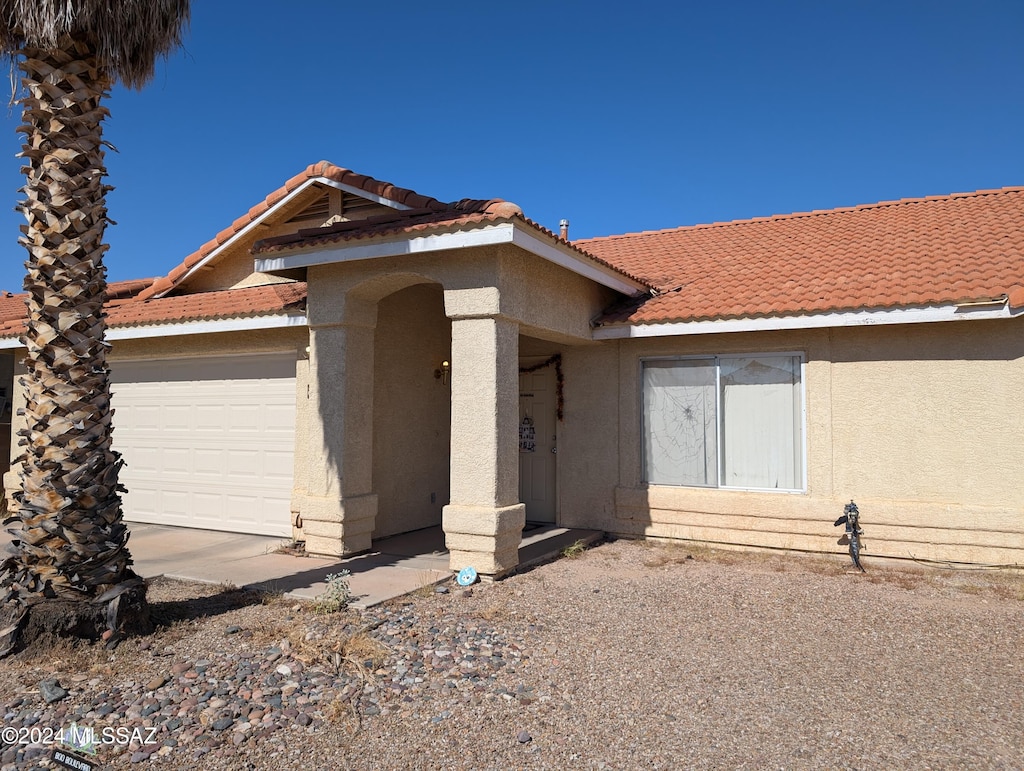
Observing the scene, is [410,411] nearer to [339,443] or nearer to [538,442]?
[339,443]

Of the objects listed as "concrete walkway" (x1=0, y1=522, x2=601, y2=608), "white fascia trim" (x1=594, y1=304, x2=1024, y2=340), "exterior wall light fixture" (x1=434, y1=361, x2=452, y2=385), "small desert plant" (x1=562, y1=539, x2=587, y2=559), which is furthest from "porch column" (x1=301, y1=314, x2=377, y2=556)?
"white fascia trim" (x1=594, y1=304, x2=1024, y2=340)

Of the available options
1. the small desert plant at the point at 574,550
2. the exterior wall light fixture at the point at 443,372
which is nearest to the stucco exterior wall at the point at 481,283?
the exterior wall light fixture at the point at 443,372

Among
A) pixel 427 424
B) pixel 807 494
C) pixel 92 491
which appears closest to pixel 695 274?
pixel 807 494

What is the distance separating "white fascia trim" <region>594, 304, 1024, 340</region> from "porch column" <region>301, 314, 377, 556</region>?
325 cm

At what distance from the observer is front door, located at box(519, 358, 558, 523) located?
10.7 m

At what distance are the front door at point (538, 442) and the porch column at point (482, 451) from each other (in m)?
3.11

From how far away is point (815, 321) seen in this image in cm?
834

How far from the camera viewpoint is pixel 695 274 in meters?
10.9

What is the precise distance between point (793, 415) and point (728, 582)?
8.32 ft

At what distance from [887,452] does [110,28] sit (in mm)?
8693

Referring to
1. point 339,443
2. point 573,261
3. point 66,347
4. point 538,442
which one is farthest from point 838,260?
point 66,347

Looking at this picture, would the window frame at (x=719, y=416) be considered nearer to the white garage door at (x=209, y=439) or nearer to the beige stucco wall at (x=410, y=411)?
the beige stucco wall at (x=410, y=411)

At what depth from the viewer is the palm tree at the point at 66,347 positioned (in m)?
5.23

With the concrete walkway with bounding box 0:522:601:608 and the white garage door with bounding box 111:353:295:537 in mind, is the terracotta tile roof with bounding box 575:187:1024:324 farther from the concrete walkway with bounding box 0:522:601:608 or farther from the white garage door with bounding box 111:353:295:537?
the white garage door with bounding box 111:353:295:537
